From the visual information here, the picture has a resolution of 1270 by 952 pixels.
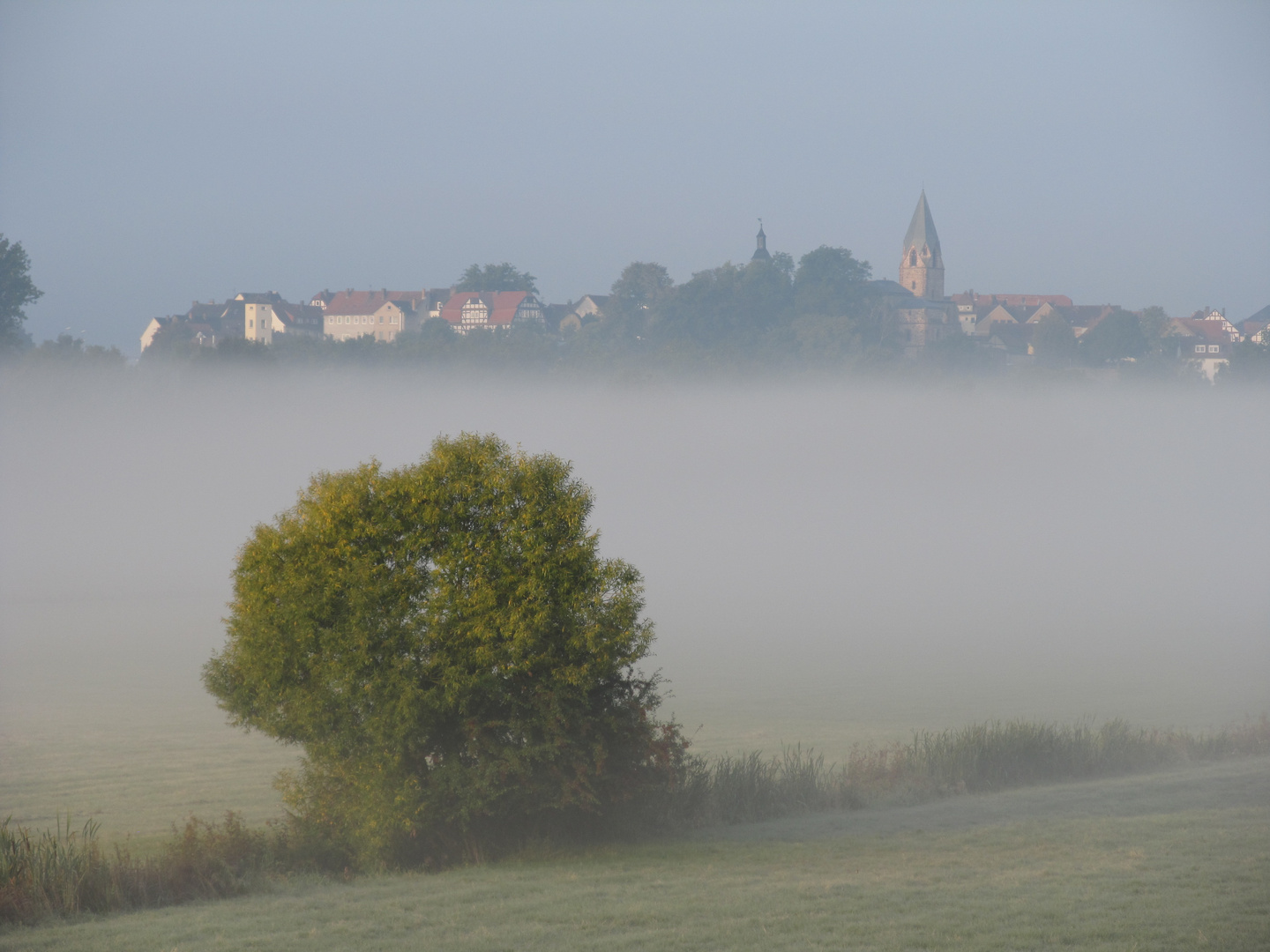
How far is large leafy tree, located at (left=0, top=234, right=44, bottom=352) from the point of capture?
266 feet

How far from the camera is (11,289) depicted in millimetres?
81688

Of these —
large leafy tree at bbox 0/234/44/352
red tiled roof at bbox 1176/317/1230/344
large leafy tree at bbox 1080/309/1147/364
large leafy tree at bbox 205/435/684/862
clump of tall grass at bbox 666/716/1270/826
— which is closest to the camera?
large leafy tree at bbox 205/435/684/862

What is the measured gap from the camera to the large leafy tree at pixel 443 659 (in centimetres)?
1073

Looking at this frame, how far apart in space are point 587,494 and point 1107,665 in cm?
2644

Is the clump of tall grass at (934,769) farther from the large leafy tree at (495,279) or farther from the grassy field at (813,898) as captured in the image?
the large leafy tree at (495,279)

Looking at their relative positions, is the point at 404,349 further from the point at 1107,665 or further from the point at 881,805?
the point at 881,805

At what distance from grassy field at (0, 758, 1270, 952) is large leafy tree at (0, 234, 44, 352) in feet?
268

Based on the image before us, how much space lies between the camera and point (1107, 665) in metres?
34.4

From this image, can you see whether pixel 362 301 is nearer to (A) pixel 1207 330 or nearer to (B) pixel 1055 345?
(B) pixel 1055 345

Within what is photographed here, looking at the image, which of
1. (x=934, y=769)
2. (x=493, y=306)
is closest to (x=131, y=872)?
(x=934, y=769)

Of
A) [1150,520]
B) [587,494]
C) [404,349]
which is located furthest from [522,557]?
[404,349]

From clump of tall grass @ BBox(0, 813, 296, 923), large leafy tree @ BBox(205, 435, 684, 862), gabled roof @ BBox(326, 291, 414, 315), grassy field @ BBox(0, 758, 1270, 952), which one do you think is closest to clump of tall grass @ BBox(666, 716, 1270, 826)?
grassy field @ BBox(0, 758, 1270, 952)

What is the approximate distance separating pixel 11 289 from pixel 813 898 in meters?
84.4

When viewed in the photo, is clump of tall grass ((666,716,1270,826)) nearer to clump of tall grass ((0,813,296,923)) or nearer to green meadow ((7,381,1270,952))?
green meadow ((7,381,1270,952))
